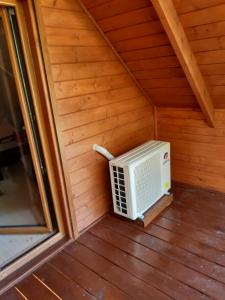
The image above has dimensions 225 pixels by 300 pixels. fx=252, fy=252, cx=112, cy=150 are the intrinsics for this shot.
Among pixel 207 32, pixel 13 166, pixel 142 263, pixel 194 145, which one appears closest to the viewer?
pixel 207 32

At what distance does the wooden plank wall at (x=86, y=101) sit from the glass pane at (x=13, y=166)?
34 centimetres

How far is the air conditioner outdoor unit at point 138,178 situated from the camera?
1.87 meters

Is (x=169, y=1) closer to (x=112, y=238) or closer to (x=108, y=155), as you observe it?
(x=108, y=155)

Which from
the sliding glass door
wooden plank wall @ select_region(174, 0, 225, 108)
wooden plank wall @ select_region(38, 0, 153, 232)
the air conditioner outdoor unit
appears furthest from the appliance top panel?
wooden plank wall @ select_region(174, 0, 225, 108)

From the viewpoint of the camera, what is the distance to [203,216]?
208 cm

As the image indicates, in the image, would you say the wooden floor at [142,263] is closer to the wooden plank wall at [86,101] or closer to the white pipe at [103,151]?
the wooden plank wall at [86,101]

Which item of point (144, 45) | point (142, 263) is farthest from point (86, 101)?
point (142, 263)

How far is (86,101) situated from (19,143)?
30.8 inches

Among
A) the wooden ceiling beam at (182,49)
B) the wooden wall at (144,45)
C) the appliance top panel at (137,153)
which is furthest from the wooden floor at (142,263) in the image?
the wooden wall at (144,45)

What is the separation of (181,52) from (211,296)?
A: 1.42 m

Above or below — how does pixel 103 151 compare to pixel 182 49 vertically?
below

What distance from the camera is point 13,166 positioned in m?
3.01

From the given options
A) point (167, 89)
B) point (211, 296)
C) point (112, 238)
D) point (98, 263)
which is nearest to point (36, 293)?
point (98, 263)

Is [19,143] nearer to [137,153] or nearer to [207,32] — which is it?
[137,153]
